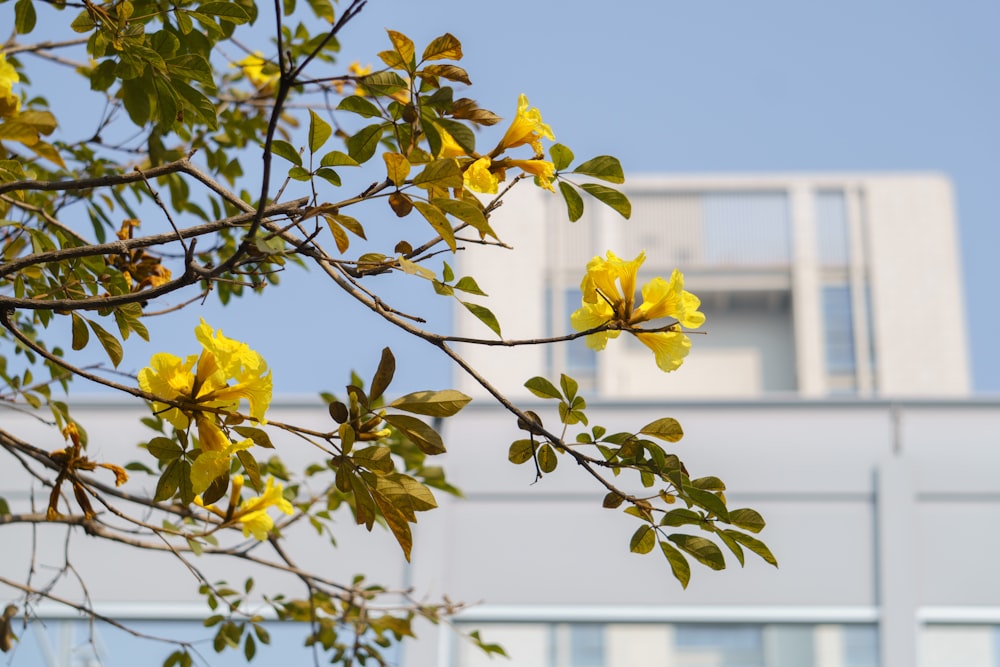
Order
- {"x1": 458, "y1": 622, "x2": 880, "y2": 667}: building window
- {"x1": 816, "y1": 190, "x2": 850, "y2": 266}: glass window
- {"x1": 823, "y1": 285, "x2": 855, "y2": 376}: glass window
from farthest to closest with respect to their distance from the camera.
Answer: {"x1": 816, "y1": 190, "x2": 850, "y2": 266}: glass window → {"x1": 823, "y1": 285, "x2": 855, "y2": 376}: glass window → {"x1": 458, "y1": 622, "x2": 880, "y2": 667}: building window

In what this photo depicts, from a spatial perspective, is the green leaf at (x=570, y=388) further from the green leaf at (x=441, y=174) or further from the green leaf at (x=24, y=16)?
the green leaf at (x=24, y=16)

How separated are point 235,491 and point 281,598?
469 mm

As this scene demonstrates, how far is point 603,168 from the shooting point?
2.53 ft

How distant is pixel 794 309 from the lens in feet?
46.4

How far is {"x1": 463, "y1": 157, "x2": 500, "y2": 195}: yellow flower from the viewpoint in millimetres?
760

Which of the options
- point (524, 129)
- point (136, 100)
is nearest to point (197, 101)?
point (136, 100)

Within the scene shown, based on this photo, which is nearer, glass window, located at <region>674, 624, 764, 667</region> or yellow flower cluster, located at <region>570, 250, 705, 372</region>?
yellow flower cluster, located at <region>570, 250, 705, 372</region>

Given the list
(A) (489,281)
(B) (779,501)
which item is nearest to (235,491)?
(B) (779,501)

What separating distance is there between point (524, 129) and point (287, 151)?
0.54 ft

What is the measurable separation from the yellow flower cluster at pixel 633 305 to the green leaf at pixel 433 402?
0.35ft

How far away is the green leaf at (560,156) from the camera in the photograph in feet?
2.51

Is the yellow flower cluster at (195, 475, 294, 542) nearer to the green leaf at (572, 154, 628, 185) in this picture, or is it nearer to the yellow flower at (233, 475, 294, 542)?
the yellow flower at (233, 475, 294, 542)

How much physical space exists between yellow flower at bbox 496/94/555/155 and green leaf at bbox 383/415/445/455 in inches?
7.8

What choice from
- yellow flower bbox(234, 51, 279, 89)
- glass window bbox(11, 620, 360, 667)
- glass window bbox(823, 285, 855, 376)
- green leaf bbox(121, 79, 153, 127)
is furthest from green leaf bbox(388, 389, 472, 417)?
glass window bbox(823, 285, 855, 376)
